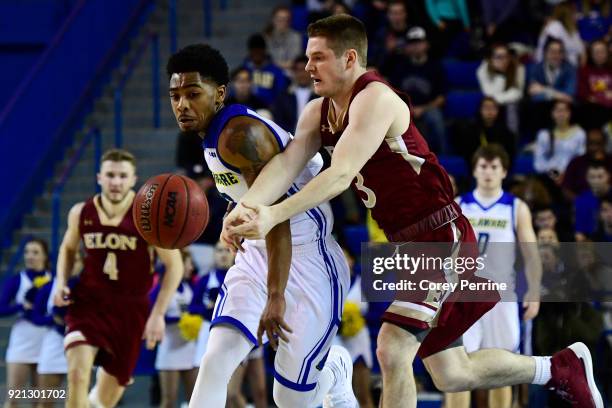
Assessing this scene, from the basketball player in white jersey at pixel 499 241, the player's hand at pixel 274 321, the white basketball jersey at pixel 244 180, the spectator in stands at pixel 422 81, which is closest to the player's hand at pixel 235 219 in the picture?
the player's hand at pixel 274 321

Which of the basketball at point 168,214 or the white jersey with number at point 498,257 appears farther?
the white jersey with number at point 498,257

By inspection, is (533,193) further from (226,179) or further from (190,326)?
(226,179)

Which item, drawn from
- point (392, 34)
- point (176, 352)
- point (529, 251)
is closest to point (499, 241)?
point (529, 251)

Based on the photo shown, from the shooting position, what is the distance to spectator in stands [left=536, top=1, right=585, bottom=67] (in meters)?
12.7

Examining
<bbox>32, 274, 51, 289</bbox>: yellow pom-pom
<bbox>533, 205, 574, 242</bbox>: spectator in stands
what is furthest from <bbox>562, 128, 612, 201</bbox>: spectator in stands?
<bbox>32, 274, 51, 289</bbox>: yellow pom-pom

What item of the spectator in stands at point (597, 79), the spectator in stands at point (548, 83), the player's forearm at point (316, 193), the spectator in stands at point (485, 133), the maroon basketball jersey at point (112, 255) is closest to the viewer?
the player's forearm at point (316, 193)

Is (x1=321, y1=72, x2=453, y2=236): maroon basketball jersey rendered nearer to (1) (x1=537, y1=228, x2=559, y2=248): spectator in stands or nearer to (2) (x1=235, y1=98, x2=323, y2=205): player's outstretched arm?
(2) (x1=235, y1=98, x2=323, y2=205): player's outstretched arm

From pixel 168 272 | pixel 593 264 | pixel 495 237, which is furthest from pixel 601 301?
Result: pixel 168 272

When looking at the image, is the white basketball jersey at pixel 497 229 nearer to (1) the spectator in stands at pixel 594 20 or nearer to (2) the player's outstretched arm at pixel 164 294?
(2) the player's outstretched arm at pixel 164 294

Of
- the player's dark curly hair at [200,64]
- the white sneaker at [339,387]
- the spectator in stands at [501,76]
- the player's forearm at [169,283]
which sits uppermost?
the spectator in stands at [501,76]

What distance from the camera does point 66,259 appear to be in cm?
815

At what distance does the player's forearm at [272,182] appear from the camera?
544cm

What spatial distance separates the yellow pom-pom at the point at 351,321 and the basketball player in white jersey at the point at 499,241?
1.13 m

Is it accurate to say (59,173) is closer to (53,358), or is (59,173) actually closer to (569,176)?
(53,358)
